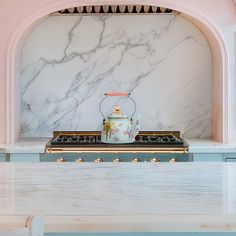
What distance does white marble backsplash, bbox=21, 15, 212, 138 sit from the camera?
3.47 meters

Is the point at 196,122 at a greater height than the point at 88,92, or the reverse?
the point at 88,92

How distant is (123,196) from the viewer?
4.37ft

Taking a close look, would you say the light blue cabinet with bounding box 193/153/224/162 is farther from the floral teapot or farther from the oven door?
the floral teapot

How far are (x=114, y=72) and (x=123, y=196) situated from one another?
2238 millimetres

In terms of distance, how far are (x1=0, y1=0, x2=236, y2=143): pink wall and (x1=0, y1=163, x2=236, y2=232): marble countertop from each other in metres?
1.32

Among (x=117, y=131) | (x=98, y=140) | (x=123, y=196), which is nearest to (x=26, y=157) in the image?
(x=98, y=140)

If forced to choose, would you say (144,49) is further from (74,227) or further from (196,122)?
(74,227)

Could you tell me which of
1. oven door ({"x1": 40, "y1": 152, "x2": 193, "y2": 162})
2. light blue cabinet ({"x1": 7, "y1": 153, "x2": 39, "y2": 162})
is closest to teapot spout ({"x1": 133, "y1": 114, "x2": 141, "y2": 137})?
oven door ({"x1": 40, "y1": 152, "x2": 193, "y2": 162})

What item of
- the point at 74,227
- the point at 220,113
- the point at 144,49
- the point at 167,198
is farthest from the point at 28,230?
the point at 144,49

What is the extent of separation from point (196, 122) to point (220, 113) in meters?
0.33

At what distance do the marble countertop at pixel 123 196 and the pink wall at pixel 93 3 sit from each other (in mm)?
1317

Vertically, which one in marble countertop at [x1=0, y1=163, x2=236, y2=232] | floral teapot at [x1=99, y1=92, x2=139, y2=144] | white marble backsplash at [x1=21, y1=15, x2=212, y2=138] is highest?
white marble backsplash at [x1=21, y1=15, x2=212, y2=138]

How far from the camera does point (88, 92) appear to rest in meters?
3.49

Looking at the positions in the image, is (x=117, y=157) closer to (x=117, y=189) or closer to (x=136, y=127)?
(x=136, y=127)
